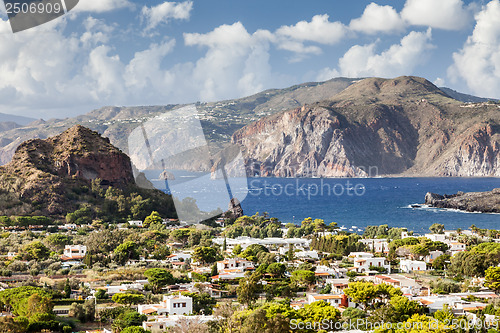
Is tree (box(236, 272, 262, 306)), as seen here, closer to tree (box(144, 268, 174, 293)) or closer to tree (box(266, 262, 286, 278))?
tree (box(144, 268, 174, 293))

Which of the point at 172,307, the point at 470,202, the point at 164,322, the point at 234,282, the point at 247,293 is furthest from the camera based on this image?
the point at 470,202

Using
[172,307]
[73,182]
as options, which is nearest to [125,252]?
[172,307]

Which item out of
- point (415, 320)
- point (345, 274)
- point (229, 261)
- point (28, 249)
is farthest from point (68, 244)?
point (415, 320)

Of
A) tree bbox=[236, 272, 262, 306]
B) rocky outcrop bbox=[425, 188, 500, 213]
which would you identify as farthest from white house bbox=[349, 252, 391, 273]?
rocky outcrop bbox=[425, 188, 500, 213]

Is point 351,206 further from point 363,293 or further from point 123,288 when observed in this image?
point 363,293

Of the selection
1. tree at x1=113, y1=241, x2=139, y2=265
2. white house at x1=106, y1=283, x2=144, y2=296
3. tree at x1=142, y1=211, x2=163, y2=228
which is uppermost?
tree at x1=142, y1=211, x2=163, y2=228

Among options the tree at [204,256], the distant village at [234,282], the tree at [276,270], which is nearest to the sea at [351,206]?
the distant village at [234,282]

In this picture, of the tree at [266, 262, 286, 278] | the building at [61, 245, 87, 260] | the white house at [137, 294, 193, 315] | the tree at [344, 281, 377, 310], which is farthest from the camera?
the building at [61, 245, 87, 260]

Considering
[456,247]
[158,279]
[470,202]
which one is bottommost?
[456,247]
